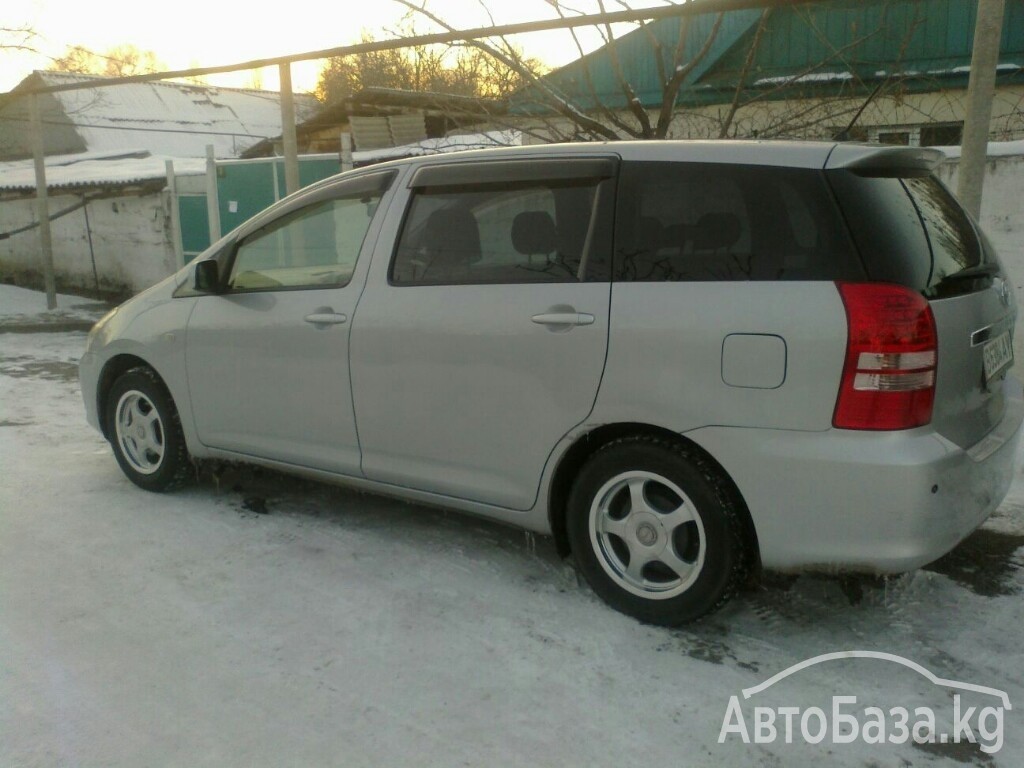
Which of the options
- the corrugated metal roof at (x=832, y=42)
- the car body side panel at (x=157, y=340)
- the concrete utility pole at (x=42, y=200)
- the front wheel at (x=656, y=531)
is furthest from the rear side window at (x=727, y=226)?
the concrete utility pole at (x=42, y=200)

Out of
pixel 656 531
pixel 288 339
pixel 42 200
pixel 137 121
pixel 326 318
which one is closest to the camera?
pixel 656 531

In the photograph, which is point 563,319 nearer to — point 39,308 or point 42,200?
point 42,200

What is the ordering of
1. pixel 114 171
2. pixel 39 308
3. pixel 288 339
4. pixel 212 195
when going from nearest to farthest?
pixel 288 339, pixel 212 195, pixel 39 308, pixel 114 171

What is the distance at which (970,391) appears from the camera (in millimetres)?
3115

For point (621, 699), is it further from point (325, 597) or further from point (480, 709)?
point (325, 597)

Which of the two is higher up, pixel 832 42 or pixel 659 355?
pixel 832 42

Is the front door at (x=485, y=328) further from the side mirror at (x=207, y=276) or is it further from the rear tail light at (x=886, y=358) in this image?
the side mirror at (x=207, y=276)

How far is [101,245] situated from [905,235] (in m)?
14.3

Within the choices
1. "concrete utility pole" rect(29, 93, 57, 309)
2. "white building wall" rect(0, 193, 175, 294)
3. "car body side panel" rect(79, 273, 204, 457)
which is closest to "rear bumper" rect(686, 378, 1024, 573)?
"car body side panel" rect(79, 273, 204, 457)

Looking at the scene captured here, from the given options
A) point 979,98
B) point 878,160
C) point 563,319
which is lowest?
point 563,319

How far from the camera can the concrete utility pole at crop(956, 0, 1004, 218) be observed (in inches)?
180

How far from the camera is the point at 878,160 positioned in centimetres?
313

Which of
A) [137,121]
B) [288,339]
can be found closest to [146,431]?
[288,339]

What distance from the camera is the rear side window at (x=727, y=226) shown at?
3.00 metres
